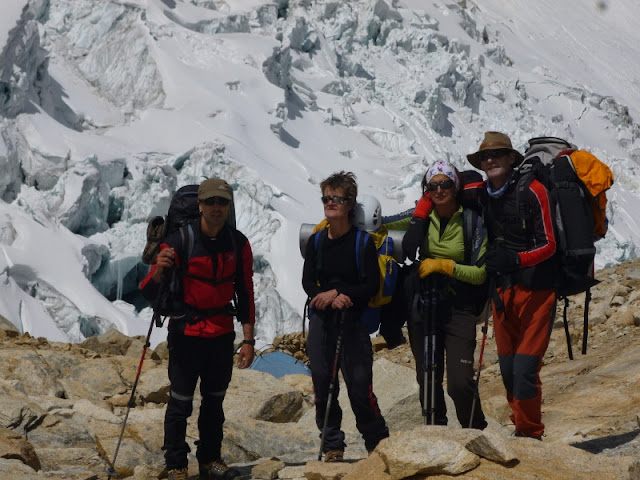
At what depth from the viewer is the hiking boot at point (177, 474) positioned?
13.0 feet

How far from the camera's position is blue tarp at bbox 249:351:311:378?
10.1 metres

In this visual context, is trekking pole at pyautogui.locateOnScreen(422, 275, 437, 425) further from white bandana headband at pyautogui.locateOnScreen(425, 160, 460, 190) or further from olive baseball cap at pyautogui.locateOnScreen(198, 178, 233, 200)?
olive baseball cap at pyautogui.locateOnScreen(198, 178, 233, 200)

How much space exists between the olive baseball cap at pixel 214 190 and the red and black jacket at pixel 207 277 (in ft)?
0.64

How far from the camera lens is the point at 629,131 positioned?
41312mm

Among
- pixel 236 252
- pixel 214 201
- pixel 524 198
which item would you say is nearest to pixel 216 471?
pixel 236 252

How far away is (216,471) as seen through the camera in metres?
4.11

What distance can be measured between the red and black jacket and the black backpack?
1513mm

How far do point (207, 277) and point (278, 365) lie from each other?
6414mm

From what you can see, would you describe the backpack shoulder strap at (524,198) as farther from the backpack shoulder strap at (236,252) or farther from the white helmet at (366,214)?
the backpack shoulder strap at (236,252)

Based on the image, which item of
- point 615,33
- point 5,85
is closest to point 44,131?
point 5,85

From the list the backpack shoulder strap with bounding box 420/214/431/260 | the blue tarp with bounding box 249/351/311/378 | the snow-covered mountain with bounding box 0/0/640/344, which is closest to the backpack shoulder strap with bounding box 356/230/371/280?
the backpack shoulder strap with bounding box 420/214/431/260

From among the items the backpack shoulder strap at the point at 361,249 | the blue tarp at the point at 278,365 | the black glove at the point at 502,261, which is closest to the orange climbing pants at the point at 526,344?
the black glove at the point at 502,261

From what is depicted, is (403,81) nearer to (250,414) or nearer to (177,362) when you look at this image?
(250,414)

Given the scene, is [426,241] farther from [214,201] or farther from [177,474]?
[177,474]
